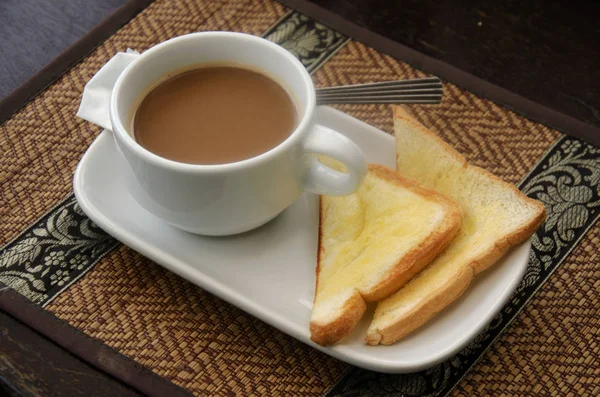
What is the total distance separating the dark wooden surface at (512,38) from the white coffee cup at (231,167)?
1.71ft

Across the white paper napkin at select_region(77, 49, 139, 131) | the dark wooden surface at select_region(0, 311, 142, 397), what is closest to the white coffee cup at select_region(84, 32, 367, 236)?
the white paper napkin at select_region(77, 49, 139, 131)

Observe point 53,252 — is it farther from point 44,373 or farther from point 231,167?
point 231,167

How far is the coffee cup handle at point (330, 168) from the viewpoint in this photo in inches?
36.5

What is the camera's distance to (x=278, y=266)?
100 centimetres

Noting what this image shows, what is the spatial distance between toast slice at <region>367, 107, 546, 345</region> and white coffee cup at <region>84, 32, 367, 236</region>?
0.16 m

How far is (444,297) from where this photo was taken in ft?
2.97

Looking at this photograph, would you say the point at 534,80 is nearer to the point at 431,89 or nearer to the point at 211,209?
the point at 431,89

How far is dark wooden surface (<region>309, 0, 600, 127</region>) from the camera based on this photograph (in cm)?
139

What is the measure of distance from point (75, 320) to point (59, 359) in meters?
0.06

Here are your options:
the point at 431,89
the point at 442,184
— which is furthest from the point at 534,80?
the point at 442,184

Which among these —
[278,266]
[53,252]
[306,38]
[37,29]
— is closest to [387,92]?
[306,38]

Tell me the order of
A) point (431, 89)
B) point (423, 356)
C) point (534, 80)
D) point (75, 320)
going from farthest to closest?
point (534, 80) < point (431, 89) < point (75, 320) < point (423, 356)

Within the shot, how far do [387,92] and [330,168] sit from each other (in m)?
0.26

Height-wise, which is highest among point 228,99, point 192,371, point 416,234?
point 228,99
